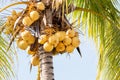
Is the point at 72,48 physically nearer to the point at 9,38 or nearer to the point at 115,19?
the point at 9,38

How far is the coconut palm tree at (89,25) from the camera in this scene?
666 cm

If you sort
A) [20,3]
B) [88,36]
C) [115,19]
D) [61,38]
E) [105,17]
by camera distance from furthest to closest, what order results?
[88,36] → [115,19] → [105,17] → [20,3] → [61,38]

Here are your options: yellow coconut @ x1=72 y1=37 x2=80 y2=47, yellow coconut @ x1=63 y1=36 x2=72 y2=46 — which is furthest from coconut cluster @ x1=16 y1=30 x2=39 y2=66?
yellow coconut @ x1=72 y1=37 x2=80 y2=47

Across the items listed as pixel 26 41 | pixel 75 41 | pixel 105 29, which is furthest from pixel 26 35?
pixel 105 29

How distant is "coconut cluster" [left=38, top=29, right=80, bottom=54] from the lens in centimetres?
650

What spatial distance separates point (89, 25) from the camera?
8383 millimetres

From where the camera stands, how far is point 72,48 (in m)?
6.66

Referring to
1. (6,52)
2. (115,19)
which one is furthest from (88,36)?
(6,52)

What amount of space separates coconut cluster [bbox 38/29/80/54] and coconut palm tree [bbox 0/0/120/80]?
0.37 ft

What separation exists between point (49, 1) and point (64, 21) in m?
0.43

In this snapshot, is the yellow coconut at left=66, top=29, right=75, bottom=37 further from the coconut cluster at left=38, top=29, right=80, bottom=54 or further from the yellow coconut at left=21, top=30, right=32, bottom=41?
the yellow coconut at left=21, top=30, right=32, bottom=41

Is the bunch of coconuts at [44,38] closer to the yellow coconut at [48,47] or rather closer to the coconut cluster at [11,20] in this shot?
the yellow coconut at [48,47]

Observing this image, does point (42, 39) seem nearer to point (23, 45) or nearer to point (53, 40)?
point (53, 40)

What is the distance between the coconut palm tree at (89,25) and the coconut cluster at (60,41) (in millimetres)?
111
